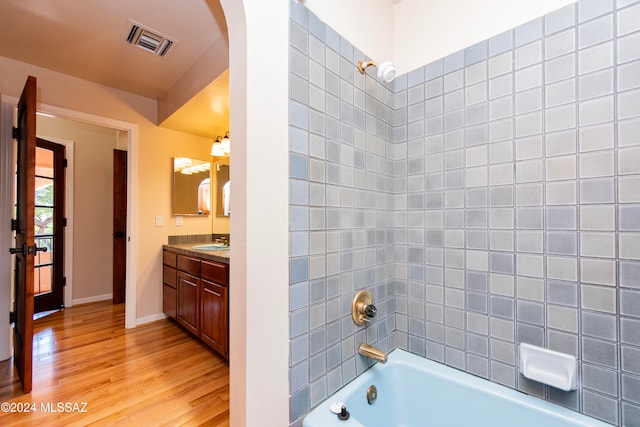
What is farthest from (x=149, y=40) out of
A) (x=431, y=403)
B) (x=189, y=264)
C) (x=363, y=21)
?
(x=431, y=403)

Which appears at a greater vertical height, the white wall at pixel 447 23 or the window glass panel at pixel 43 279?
the white wall at pixel 447 23

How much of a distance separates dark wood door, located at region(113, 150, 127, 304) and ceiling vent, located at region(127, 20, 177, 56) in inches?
82.7

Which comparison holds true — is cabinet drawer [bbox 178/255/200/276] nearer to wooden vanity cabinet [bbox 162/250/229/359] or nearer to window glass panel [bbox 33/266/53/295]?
wooden vanity cabinet [bbox 162/250/229/359]

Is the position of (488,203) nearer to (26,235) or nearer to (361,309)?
(361,309)

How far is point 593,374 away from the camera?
39.7 inches

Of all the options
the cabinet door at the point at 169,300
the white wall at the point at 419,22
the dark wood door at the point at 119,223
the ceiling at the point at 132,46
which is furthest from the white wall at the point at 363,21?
the dark wood door at the point at 119,223

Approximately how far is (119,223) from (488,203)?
14.1 ft

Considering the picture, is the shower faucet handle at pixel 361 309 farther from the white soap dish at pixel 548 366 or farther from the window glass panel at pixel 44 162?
the window glass panel at pixel 44 162

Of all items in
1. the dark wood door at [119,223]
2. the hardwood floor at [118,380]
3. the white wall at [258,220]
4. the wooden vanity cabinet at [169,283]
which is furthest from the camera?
the dark wood door at [119,223]

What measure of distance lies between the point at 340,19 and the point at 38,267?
4161 mm

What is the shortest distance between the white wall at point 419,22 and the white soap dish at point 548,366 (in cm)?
140

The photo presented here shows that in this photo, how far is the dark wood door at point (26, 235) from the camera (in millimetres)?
1729

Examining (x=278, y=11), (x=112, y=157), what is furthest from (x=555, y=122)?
(x=112, y=157)

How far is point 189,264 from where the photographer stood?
2.45m
